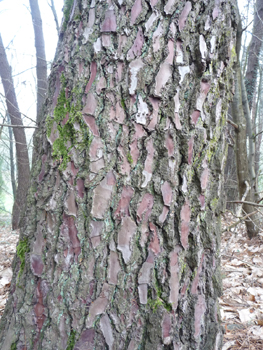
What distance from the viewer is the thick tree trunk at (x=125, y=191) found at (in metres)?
0.90

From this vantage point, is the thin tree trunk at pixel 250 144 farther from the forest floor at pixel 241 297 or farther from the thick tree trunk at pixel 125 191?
the thick tree trunk at pixel 125 191

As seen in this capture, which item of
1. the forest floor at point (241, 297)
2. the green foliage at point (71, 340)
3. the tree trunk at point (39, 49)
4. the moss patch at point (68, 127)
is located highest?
the tree trunk at point (39, 49)

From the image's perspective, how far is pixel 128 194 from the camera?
0.92 meters

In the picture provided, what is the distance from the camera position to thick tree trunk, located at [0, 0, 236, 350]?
904 mm

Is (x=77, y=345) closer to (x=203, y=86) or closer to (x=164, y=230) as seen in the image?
(x=164, y=230)

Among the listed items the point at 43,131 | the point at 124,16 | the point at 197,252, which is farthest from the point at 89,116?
the point at 197,252

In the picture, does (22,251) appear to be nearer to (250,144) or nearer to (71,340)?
(71,340)

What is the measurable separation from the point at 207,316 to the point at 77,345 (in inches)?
20.7

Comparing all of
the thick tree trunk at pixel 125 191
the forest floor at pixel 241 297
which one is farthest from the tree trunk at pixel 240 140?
the thick tree trunk at pixel 125 191

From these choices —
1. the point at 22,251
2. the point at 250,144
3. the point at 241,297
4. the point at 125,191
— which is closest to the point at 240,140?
the point at 250,144

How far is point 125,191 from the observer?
0.92 meters

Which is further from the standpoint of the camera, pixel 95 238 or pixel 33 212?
pixel 33 212

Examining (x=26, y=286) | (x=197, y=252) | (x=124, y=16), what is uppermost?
(x=124, y=16)

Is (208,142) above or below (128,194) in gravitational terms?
above
